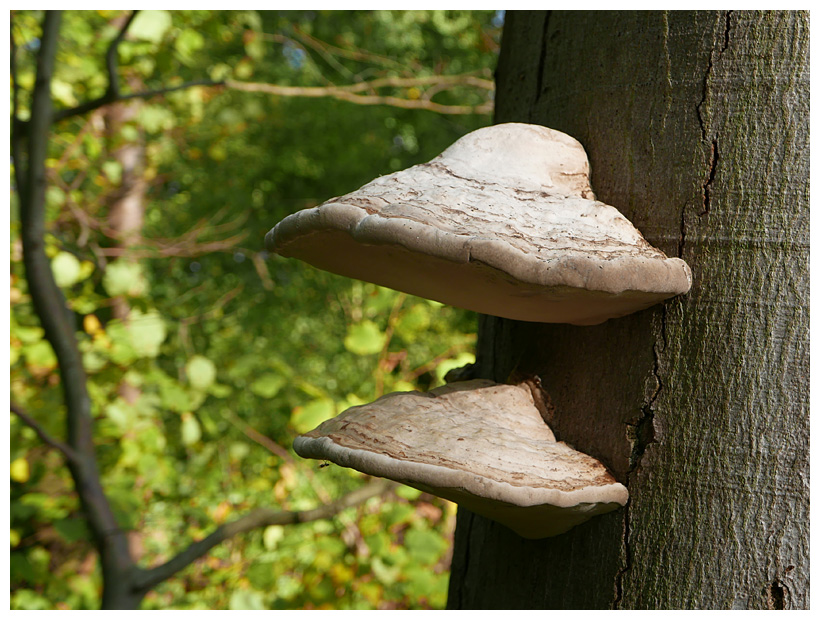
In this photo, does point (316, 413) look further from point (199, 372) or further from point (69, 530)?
point (69, 530)

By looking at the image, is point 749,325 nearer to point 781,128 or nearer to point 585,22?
point 781,128

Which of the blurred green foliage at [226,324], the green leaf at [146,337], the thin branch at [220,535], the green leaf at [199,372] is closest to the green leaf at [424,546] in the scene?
the blurred green foliage at [226,324]

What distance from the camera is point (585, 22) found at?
90 cm

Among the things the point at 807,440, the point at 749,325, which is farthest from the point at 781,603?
the point at 749,325

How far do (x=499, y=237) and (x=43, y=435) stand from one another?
1329mm

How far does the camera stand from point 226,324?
4.77m

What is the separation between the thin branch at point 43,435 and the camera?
148 cm

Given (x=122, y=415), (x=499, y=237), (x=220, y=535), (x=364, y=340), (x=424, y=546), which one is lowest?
(x=424, y=546)

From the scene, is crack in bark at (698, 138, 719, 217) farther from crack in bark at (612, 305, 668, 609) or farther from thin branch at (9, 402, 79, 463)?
thin branch at (9, 402, 79, 463)

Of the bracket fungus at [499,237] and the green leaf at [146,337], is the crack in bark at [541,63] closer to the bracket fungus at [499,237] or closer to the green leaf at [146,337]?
the bracket fungus at [499,237]

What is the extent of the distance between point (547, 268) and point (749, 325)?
0.28 meters

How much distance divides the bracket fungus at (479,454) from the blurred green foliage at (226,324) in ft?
3.63

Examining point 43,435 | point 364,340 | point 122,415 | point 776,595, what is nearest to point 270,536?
point 122,415

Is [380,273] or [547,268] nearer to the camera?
[547,268]
